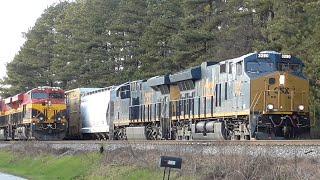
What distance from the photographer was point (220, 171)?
1534 centimetres

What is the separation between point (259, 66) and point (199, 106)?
443 centimetres

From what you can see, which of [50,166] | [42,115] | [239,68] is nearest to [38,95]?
[42,115]

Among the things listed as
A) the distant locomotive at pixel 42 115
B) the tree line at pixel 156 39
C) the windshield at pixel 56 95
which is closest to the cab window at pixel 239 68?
the tree line at pixel 156 39

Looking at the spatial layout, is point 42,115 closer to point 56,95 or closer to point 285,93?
point 56,95

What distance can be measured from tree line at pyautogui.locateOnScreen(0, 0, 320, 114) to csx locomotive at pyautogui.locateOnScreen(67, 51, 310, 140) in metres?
5.32

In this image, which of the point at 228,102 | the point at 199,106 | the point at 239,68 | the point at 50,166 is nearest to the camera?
the point at 239,68

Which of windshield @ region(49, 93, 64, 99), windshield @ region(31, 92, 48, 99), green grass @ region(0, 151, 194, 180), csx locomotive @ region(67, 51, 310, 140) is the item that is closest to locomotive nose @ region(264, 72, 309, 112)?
csx locomotive @ region(67, 51, 310, 140)

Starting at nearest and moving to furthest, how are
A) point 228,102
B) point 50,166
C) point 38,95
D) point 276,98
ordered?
point 276,98 → point 228,102 → point 50,166 → point 38,95

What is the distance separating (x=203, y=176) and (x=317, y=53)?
47.9ft

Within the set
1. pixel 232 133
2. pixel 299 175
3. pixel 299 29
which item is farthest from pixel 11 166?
pixel 299 175

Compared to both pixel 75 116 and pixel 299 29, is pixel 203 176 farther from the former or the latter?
pixel 75 116

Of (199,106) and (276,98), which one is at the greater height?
(276,98)

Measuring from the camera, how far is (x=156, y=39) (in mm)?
50719

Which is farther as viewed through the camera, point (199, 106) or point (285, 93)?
point (199, 106)
